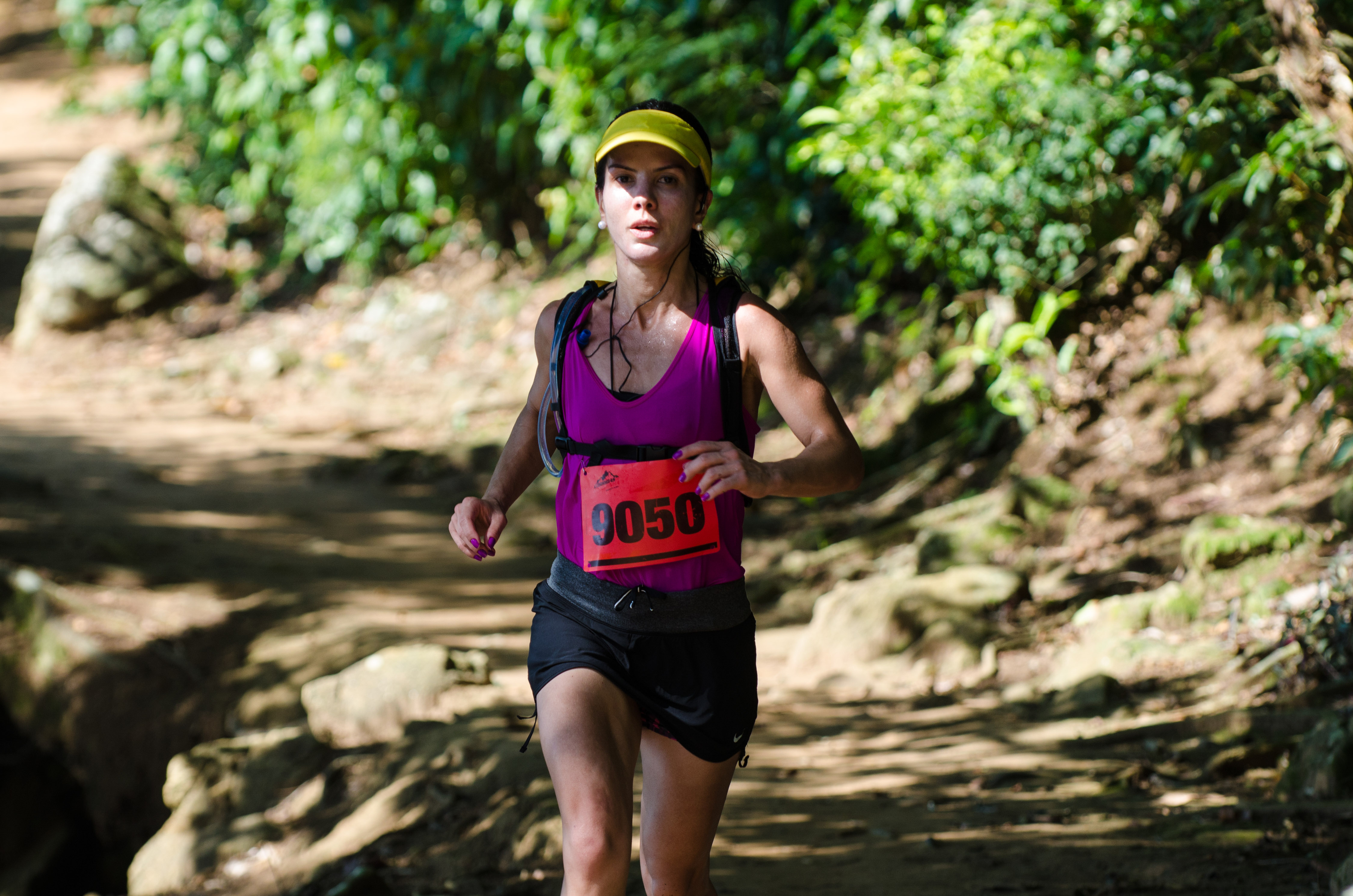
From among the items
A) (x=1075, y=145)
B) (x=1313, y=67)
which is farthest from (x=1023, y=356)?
(x=1313, y=67)

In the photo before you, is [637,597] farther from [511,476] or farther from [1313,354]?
[1313,354]

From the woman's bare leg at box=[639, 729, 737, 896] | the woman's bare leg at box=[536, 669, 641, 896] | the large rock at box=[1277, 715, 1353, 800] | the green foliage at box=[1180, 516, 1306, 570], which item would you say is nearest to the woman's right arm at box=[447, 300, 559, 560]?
the woman's bare leg at box=[536, 669, 641, 896]

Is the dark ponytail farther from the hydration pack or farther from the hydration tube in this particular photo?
the hydration tube

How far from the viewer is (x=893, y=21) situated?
721 centimetres

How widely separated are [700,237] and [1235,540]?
380 cm

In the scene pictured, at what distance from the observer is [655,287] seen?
2498 millimetres

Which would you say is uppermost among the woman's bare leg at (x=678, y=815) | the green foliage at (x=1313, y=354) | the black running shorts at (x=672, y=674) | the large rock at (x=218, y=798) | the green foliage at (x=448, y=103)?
the green foliage at (x=448, y=103)

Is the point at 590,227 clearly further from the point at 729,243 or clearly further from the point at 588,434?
the point at 588,434

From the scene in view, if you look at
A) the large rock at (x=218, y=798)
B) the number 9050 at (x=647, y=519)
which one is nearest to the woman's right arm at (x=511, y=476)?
the number 9050 at (x=647, y=519)

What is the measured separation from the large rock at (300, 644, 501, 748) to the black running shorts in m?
3.00

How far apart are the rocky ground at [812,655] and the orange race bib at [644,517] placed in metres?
1.59

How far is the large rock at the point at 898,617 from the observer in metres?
5.88

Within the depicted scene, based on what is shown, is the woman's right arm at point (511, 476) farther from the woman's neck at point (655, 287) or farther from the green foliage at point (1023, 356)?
the green foliage at point (1023, 356)

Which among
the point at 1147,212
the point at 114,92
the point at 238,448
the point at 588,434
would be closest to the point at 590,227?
the point at 238,448
